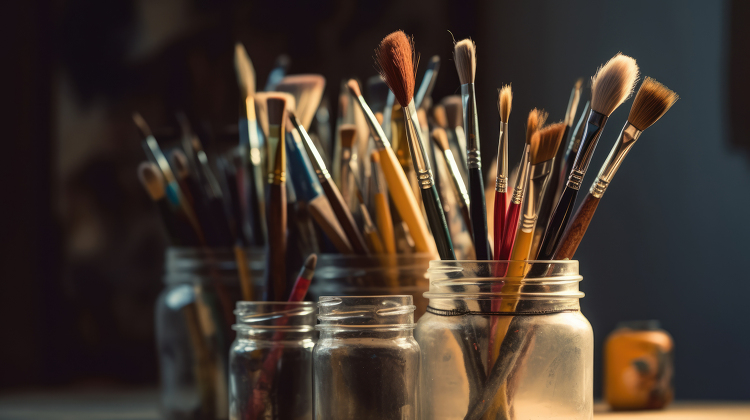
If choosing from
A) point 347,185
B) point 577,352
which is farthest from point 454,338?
point 347,185

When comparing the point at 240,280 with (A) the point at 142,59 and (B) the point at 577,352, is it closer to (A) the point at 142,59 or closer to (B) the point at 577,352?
(B) the point at 577,352

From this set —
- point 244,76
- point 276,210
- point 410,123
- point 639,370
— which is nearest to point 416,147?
point 410,123

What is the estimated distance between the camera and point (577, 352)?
415 millimetres

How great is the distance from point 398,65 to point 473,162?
77 millimetres

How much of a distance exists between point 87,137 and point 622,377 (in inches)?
26.4

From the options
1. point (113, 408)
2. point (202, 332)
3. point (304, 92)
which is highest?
point (304, 92)

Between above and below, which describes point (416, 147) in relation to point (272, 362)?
above

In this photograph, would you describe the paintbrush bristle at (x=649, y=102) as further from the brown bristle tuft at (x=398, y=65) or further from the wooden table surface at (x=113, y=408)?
the wooden table surface at (x=113, y=408)

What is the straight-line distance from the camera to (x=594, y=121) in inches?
16.4

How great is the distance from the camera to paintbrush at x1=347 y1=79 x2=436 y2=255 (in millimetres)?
470

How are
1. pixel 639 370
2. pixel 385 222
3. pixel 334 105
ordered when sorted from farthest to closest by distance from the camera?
pixel 334 105, pixel 639 370, pixel 385 222

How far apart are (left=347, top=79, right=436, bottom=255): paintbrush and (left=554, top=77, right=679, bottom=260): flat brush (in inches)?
4.3

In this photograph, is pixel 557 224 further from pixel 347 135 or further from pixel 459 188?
pixel 347 135

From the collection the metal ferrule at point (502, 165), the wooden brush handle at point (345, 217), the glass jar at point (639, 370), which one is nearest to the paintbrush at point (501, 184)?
the metal ferrule at point (502, 165)
